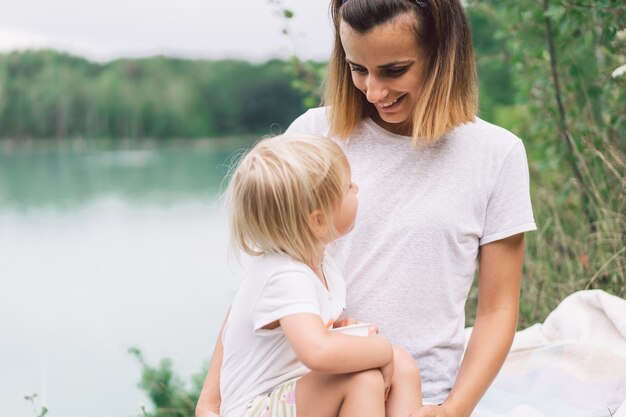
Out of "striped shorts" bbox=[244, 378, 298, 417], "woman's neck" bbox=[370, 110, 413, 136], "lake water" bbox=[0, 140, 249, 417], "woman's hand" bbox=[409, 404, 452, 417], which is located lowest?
"lake water" bbox=[0, 140, 249, 417]

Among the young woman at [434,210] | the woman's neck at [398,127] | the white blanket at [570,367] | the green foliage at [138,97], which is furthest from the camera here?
the green foliage at [138,97]

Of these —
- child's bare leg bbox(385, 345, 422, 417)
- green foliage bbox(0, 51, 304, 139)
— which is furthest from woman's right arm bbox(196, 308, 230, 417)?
green foliage bbox(0, 51, 304, 139)

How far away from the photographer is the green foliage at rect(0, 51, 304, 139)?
46.5ft

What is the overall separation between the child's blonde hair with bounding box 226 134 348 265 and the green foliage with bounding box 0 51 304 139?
496 inches

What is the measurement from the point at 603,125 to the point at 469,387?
2.55 metres

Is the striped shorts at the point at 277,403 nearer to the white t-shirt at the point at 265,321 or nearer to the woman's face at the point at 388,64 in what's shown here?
the white t-shirt at the point at 265,321

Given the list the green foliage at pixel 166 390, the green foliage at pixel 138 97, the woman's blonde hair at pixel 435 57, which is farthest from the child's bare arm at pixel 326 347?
the green foliage at pixel 138 97

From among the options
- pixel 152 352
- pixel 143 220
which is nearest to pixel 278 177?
pixel 152 352

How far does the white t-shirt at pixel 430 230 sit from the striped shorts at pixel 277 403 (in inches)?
12.2

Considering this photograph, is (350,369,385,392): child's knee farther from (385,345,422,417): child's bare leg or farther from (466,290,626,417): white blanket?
(466,290,626,417): white blanket

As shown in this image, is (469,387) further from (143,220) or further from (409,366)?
(143,220)

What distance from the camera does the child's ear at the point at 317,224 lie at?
1491 mm

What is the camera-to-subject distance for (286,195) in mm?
1463

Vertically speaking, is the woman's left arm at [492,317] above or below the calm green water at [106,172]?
above
